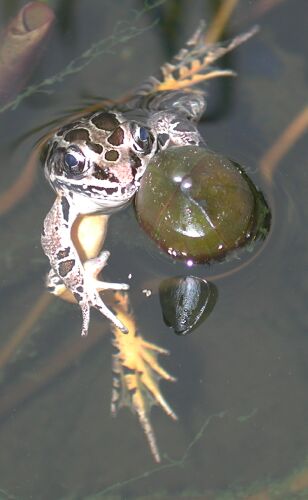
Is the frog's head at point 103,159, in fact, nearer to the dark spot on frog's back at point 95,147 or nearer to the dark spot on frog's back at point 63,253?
the dark spot on frog's back at point 95,147

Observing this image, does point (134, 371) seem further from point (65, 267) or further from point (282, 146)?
point (282, 146)

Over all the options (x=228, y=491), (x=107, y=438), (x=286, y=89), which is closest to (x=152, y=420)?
(x=107, y=438)

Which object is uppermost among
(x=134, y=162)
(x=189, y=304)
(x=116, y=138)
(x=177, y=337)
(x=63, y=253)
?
(x=116, y=138)

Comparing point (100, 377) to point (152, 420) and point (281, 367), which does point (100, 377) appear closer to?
point (152, 420)

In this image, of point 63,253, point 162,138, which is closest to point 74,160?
point 63,253

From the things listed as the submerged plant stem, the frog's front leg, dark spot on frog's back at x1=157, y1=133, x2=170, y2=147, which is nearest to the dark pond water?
the submerged plant stem
